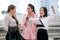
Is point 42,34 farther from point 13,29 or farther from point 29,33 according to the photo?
point 13,29

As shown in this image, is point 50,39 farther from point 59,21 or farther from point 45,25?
point 45,25

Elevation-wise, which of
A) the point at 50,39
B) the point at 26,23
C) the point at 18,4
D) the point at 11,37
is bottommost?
the point at 50,39

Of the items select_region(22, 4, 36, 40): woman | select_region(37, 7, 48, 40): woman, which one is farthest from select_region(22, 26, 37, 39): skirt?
select_region(37, 7, 48, 40): woman

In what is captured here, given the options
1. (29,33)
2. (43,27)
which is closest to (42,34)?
(43,27)

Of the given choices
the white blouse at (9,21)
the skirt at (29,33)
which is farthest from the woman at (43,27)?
the white blouse at (9,21)

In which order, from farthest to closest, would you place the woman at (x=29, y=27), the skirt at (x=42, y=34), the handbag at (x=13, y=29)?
the woman at (x=29, y=27), the skirt at (x=42, y=34), the handbag at (x=13, y=29)

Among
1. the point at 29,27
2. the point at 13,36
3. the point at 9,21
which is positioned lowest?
the point at 13,36

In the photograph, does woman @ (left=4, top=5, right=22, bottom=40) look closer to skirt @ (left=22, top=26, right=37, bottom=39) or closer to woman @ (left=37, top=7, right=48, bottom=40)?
skirt @ (left=22, top=26, right=37, bottom=39)

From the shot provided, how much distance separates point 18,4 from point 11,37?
1642 mm

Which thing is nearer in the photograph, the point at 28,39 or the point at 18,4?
the point at 28,39

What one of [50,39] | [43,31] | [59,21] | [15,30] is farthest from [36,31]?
[59,21]

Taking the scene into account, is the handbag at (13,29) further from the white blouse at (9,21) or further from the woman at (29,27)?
the woman at (29,27)

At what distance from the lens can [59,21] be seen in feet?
15.8

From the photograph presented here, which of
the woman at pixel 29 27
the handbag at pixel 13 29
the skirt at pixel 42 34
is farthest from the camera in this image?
the woman at pixel 29 27
